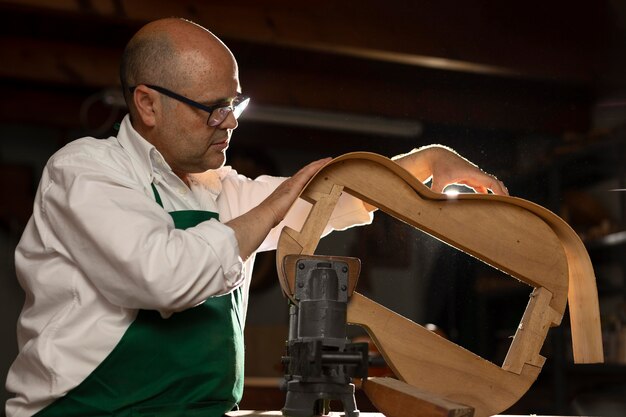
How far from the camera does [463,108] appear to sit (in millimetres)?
2512

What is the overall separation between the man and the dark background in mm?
607

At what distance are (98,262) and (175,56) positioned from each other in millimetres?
485

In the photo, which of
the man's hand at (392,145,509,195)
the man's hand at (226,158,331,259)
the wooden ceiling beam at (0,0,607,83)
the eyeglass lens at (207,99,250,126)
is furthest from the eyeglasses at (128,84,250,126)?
the wooden ceiling beam at (0,0,607,83)

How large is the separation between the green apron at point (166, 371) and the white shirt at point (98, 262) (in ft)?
0.10

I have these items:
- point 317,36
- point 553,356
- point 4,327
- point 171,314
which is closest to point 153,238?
point 171,314

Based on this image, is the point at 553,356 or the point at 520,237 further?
the point at 553,356

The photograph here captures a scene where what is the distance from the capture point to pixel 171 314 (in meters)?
1.66

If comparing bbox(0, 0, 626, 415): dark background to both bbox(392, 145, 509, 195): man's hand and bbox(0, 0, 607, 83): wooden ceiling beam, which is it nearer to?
bbox(0, 0, 607, 83): wooden ceiling beam

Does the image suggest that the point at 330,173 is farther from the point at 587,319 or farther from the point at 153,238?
the point at 587,319

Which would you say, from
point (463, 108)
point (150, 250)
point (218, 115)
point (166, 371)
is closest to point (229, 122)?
point (218, 115)

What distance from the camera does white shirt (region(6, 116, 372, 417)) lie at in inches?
59.1

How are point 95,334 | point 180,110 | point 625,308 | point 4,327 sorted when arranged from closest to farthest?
point 95,334
point 180,110
point 625,308
point 4,327

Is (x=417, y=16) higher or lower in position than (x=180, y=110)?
higher

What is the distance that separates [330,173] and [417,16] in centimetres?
110
